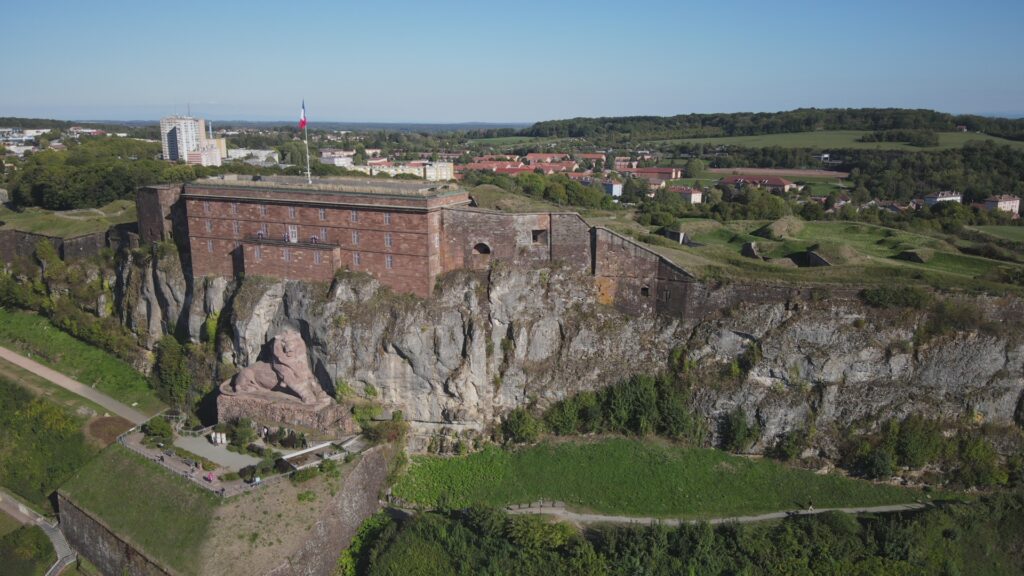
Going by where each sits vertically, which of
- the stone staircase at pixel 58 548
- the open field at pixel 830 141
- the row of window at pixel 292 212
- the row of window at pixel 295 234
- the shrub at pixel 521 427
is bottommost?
the stone staircase at pixel 58 548

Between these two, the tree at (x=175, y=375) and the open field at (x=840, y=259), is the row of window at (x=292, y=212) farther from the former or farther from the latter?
the open field at (x=840, y=259)

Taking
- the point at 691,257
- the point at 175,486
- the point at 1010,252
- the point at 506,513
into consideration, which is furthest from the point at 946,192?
the point at 175,486

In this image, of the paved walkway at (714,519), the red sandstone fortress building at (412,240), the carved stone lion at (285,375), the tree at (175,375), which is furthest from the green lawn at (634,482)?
the tree at (175,375)

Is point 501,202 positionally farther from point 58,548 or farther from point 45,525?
point 45,525

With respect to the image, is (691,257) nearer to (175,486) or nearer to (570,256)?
(570,256)

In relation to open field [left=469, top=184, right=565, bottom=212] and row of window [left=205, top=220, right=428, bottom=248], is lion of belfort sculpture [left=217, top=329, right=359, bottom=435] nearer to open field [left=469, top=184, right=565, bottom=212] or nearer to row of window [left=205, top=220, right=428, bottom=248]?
row of window [left=205, top=220, right=428, bottom=248]

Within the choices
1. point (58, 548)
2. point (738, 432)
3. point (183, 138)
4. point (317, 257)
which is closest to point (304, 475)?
point (317, 257)
